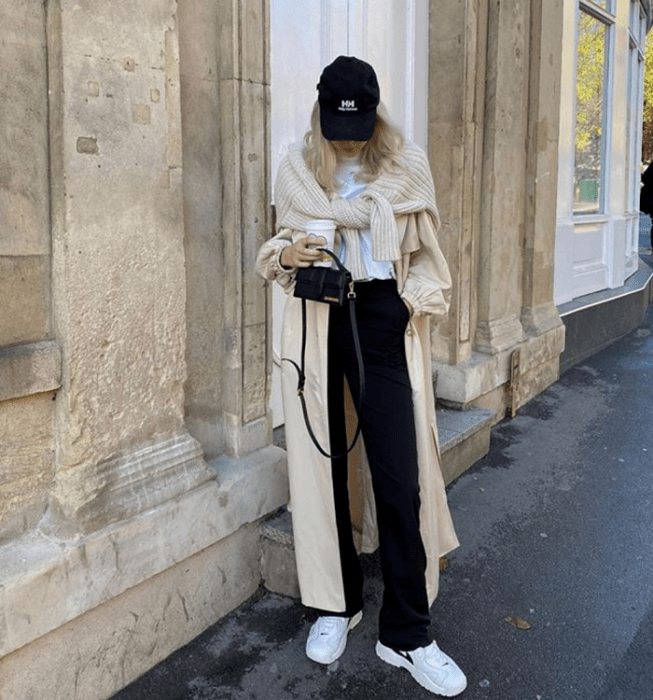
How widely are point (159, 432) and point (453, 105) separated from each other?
9.87 feet

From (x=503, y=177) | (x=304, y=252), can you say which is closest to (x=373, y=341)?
(x=304, y=252)

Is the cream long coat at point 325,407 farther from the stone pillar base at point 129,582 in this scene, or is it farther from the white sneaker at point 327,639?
the stone pillar base at point 129,582

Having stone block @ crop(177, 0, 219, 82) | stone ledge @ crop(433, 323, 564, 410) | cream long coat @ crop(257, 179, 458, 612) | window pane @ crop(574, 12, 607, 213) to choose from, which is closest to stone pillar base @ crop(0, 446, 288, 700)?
cream long coat @ crop(257, 179, 458, 612)

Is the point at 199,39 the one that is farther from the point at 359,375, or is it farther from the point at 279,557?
the point at 279,557

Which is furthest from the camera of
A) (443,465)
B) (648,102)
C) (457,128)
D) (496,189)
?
(648,102)

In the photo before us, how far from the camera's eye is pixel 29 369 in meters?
2.42

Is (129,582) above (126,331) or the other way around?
the other way around

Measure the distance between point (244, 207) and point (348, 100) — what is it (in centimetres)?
71

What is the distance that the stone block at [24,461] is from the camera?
2438 mm

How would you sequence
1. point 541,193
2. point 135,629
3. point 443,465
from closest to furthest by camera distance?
point 135,629 → point 443,465 → point 541,193

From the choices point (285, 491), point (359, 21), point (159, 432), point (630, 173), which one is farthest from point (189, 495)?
point (630, 173)

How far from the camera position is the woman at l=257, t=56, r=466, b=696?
263 cm

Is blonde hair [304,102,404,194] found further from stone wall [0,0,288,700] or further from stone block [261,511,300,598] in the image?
stone block [261,511,300,598]

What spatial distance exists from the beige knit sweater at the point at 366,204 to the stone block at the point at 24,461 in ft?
3.41
